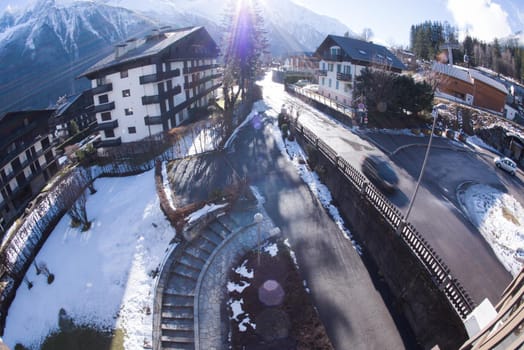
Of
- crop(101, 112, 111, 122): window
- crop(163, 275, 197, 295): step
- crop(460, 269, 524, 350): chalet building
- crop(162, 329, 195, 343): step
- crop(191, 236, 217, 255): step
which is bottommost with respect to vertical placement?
crop(162, 329, 195, 343): step

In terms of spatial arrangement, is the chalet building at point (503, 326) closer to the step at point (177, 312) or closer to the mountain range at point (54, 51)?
the step at point (177, 312)

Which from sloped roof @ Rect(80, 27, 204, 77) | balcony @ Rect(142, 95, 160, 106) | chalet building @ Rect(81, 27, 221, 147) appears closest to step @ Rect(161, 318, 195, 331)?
chalet building @ Rect(81, 27, 221, 147)

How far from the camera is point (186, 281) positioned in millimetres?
12859

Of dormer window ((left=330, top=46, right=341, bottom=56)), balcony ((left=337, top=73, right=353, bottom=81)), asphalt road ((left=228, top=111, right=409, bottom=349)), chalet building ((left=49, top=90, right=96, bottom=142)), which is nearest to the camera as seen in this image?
asphalt road ((left=228, top=111, right=409, bottom=349))

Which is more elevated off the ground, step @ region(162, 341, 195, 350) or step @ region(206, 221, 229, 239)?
step @ region(206, 221, 229, 239)

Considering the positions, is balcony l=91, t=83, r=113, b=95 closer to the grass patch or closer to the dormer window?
the grass patch

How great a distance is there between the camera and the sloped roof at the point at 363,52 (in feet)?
123

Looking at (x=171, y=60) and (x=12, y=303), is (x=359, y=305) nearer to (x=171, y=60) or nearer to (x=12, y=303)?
(x=12, y=303)

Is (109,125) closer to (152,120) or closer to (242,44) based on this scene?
(152,120)

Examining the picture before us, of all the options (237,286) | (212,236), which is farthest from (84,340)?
(212,236)

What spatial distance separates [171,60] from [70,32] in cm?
18625

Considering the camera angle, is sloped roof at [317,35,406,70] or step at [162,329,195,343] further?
sloped roof at [317,35,406,70]

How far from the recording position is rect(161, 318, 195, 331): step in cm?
1111

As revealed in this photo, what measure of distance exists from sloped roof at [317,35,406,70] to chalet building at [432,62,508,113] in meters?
10.0
